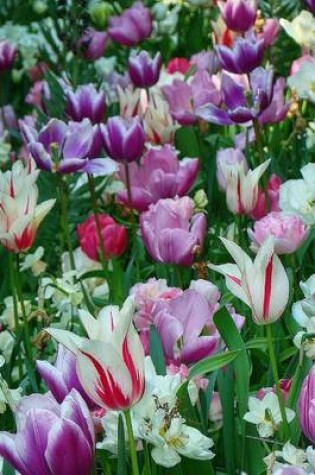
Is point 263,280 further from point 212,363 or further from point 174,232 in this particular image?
point 174,232

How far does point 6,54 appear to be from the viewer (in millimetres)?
3793

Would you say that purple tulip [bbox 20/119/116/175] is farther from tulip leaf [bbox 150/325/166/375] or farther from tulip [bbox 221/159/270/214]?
tulip leaf [bbox 150/325/166/375]

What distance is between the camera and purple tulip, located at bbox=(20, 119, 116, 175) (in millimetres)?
2316

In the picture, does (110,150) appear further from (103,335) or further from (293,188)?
(103,335)

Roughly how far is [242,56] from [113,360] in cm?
142

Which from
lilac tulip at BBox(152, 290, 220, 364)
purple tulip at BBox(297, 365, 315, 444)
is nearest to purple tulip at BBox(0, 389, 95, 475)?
purple tulip at BBox(297, 365, 315, 444)

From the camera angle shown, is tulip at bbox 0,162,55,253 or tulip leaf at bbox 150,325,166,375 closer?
tulip leaf at bbox 150,325,166,375

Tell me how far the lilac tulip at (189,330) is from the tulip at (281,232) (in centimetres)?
27

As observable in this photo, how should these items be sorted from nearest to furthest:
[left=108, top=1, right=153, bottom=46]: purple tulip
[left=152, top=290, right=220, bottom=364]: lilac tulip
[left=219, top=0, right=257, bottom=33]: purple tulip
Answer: [left=152, top=290, right=220, bottom=364]: lilac tulip
[left=219, top=0, right=257, bottom=33]: purple tulip
[left=108, top=1, right=153, bottom=46]: purple tulip

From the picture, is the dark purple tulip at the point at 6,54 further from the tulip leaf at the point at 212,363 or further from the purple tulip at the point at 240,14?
the tulip leaf at the point at 212,363

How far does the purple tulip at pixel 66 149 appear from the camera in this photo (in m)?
2.32

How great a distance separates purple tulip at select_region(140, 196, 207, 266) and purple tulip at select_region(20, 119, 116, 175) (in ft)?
0.74

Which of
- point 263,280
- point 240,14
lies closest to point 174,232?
point 263,280

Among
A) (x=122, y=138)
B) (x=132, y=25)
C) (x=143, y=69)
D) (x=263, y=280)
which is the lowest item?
(x=132, y=25)
